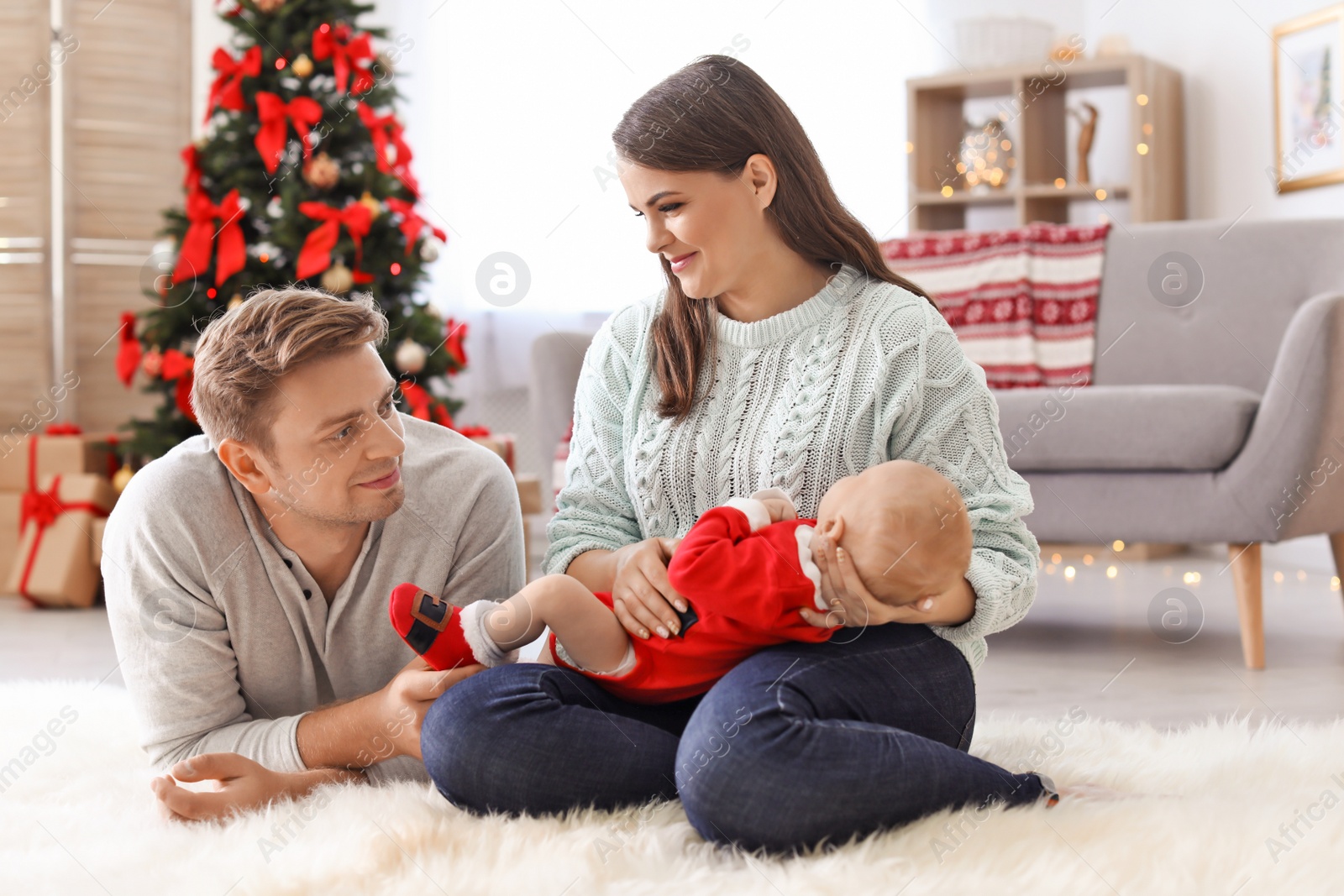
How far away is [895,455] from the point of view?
141 cm

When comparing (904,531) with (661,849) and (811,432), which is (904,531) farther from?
(661,849)

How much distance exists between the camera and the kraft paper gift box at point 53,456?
3.39m

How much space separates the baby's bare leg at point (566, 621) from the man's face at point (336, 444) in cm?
21

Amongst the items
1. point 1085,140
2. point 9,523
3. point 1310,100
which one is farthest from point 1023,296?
point 9,523

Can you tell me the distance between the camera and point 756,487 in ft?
4.74

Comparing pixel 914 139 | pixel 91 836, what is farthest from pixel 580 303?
pixel 91 836

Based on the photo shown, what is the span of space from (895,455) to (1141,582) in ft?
7.73

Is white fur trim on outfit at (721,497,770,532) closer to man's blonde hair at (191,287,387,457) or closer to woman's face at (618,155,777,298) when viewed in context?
woman's face at (618,155,777,298)

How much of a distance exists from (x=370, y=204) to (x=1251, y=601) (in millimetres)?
2265

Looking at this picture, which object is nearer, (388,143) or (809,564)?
(809,564)

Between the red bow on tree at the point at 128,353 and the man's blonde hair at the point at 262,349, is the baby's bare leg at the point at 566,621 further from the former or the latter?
the red bow on tree at the point at 128,353

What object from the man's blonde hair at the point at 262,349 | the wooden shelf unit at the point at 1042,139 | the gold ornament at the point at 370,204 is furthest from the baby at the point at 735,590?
the wooden shelf unit at the point at 1042,139

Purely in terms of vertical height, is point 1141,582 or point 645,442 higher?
point 645,442

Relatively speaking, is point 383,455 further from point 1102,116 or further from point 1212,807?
point 1102,116
